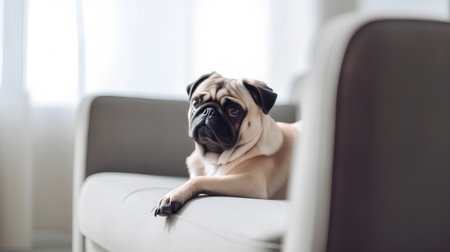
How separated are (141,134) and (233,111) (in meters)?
0.63

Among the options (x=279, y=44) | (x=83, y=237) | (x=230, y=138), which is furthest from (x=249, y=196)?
(x=279, y=44)

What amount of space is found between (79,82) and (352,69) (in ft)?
6.48

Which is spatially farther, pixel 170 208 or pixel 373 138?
pixel 170 208

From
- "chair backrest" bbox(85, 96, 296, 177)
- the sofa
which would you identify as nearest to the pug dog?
the sofa

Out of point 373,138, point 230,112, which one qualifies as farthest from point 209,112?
point 373,138

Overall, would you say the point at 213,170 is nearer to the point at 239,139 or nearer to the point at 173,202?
the point at 239,139

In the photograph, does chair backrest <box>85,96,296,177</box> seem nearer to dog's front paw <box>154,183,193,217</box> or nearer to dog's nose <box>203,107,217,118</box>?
dog's nose <box>203,107,217,118</box>

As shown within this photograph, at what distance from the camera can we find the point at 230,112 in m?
1.25

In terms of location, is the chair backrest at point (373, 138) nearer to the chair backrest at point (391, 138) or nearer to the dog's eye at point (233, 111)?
the chair backrest at point (391, 138)

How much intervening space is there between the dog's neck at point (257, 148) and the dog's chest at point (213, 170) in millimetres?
11

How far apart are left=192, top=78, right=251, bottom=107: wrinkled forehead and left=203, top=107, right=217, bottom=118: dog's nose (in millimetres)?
26

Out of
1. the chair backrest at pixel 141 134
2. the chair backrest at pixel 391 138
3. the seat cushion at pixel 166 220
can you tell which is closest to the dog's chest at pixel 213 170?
the seat cushion at pixel 166 220

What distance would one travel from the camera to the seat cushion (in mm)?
887

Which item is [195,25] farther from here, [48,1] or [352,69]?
[352,69]
